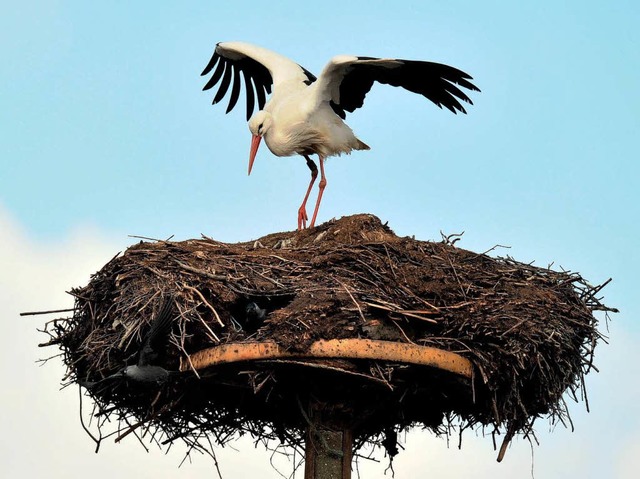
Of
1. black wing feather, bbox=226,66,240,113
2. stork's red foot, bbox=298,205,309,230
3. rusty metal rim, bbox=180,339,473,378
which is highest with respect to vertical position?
black wing feather, bbox=226,66,240,113

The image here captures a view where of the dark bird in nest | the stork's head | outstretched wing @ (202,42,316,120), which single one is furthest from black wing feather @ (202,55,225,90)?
the dark bird in nest

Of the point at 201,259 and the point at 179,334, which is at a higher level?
the point at 201,259

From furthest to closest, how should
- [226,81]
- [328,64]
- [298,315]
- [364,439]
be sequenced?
1. [226,81]
2. [328,64]
3. [364,439]
4. [298,315]

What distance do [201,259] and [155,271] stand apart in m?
0.32

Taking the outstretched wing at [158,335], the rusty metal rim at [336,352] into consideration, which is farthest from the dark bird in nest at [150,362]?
the rusty metal rim at [336,352]

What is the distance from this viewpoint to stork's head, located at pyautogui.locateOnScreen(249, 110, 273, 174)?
33.9 feet

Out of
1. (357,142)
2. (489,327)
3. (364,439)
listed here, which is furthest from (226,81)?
(489,327)

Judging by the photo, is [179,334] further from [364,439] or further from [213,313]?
[364,439]

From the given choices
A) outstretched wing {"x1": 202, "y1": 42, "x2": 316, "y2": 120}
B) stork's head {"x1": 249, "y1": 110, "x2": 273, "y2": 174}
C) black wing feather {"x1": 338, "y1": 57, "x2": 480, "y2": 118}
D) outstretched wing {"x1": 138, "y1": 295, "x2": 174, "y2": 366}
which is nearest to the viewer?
outstretched wing {"x1": 138, "y1": 295, "x2": 174, "y2": 366}

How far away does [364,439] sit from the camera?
879 cm

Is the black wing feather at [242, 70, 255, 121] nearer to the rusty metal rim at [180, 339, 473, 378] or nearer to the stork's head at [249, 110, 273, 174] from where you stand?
the stork's head at [249, 110, 273, 174]

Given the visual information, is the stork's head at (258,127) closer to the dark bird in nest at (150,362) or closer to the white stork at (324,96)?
the white stork at (324,96)

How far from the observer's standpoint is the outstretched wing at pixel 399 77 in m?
9.66

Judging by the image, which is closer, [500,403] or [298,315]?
[298,315]
